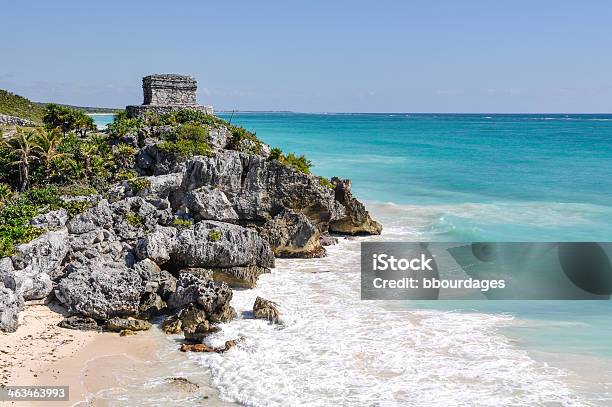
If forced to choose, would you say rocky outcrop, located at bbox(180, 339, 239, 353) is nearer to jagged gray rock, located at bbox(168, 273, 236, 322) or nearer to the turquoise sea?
the turquoise sea

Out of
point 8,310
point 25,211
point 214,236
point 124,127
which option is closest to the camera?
point 8,310

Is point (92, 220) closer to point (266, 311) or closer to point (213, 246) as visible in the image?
point (213, 246)

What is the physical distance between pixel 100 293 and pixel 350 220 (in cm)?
1128

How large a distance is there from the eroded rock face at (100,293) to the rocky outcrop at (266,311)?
111 inches

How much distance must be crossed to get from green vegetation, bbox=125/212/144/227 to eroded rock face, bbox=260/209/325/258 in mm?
4037

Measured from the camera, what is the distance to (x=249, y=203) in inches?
763

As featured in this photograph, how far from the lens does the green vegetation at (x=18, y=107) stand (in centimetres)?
3988

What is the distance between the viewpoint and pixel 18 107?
1711 inches

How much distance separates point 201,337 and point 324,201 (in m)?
9.03

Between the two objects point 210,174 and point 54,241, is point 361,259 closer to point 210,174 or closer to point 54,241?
point 210,174

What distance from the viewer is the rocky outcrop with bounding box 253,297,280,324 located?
1330 cm

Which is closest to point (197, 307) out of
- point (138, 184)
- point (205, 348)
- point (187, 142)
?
point (205, 348)

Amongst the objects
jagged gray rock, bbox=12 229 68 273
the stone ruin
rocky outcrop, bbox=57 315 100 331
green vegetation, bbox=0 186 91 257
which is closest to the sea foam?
rocky outcrop, bbox=57 315 100 331

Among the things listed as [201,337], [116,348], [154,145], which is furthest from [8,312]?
[154,145]
